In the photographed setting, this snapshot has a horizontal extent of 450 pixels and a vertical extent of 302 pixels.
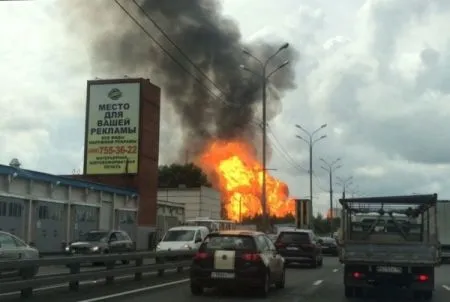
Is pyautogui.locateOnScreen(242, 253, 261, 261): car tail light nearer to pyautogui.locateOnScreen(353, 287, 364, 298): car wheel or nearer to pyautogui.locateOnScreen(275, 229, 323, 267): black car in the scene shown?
pyautogui.locateOnScreen(353, 287, 364, 298): car wheel

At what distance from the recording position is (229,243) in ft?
51.4

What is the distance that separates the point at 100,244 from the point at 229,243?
15065mm

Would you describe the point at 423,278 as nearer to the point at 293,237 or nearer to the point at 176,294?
the point at 176,294

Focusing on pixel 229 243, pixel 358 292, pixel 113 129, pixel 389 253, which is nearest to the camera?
pixel 389 253

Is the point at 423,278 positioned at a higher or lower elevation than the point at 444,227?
lower

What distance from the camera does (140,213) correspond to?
4947cm

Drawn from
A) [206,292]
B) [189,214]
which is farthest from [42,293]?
[189,214]

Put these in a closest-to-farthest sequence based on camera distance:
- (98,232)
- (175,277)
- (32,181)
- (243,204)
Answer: (175,277) < (98,232) < (32,181) < (243,204)

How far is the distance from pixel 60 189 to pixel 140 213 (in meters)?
12.1

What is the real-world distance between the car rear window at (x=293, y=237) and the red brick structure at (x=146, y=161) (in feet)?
69.3

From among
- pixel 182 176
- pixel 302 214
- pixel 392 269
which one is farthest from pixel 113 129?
pixel 182 176

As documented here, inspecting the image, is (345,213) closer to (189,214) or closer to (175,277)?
(175,277)

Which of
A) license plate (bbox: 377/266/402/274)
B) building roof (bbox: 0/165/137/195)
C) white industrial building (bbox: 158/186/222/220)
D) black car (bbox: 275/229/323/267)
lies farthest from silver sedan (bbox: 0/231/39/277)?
white industrial building (bbox: 158/186/222/220)

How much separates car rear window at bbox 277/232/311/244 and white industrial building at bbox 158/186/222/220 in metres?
39.5
